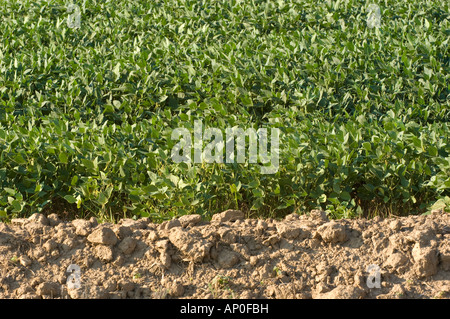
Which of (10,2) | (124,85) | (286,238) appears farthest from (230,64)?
(10,2)

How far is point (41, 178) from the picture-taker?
15.3 ft

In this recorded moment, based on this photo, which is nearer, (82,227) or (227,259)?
(227,259)

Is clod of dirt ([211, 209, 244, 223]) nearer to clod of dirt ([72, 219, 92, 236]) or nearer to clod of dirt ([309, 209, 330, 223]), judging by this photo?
clod of dirt ([309, 209, 330, 223])

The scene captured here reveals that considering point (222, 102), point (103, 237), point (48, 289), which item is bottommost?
point (48, 289)

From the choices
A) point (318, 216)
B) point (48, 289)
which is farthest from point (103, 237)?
point (318, 216)

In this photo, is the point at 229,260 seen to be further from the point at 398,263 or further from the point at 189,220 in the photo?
the point at 398,263

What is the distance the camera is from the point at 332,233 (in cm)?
356

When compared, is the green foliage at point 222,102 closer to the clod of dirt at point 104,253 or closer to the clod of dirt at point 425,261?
the clod of dirt at point 104,253

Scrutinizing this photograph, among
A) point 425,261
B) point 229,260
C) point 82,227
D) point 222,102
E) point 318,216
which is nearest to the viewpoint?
point 425,261

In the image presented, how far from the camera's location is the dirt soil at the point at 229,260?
3.38 meters

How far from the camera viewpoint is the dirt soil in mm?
3383

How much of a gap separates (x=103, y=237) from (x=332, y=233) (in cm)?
134

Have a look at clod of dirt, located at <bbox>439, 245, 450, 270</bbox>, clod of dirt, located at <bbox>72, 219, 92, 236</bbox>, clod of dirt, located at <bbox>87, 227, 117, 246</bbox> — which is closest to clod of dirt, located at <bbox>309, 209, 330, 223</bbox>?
clod of dirt, located at <bbox>439, 245, 450, 270</bbox>

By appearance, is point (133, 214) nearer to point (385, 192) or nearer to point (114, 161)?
point (114, 161)
